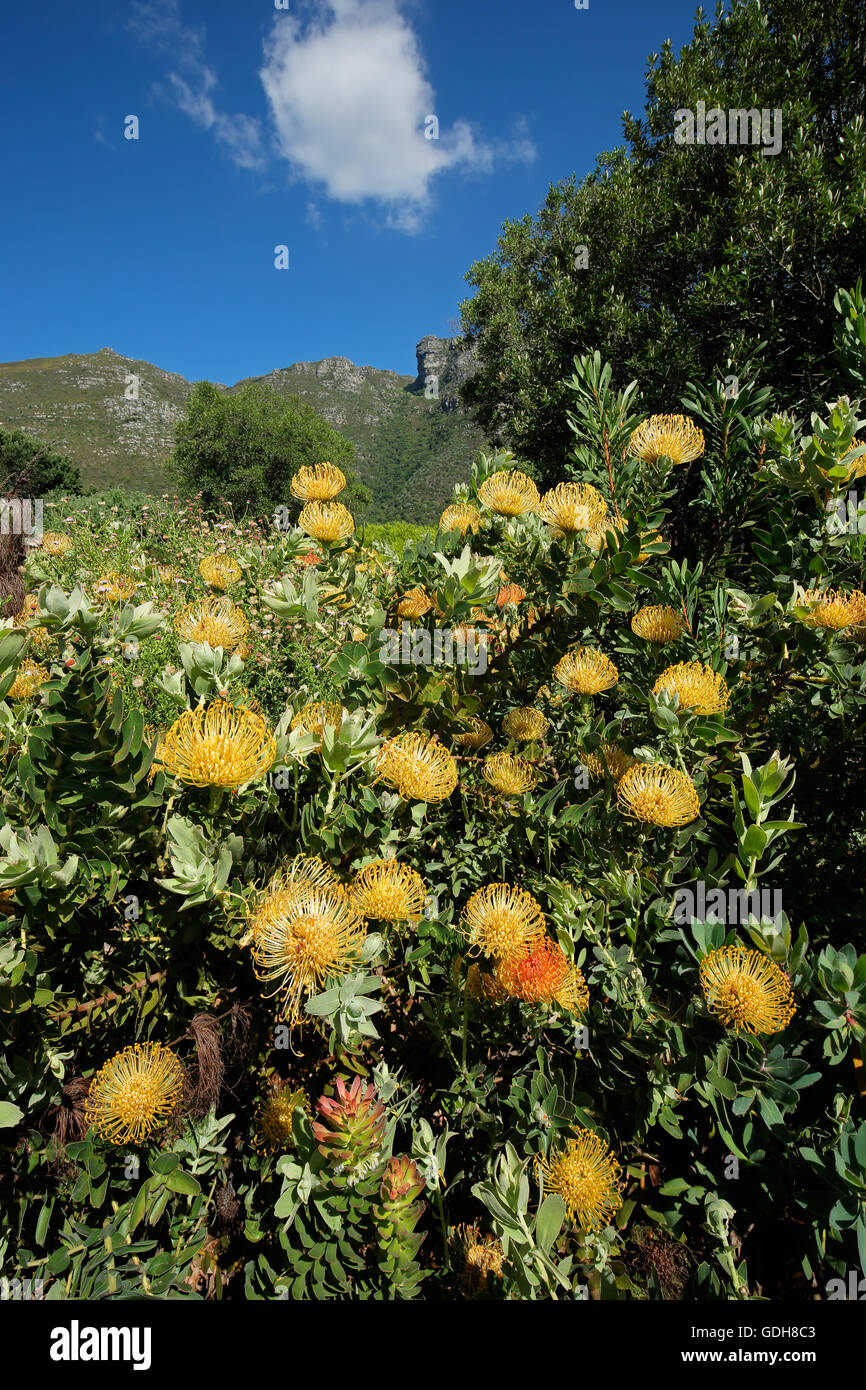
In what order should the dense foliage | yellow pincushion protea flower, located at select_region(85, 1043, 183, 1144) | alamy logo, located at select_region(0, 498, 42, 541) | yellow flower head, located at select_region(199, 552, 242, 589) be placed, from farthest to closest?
alamy logo, located at select_region(0, 498, 42, 541), yellow flower head, located at select_region(199, 552, 242, 589), yellow pincushion protea flower, located at select_region(85, 1043, 183, 1144), the dense foliage

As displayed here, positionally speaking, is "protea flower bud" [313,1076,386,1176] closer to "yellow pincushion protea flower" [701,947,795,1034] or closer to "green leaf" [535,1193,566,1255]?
"green leaf" [535,1193,566,1255]

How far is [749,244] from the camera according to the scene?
251 inches

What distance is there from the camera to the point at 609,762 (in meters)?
1.56

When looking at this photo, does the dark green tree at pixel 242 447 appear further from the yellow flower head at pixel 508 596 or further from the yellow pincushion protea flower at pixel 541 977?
the yellow pincushion protea flower at pixel 541 977

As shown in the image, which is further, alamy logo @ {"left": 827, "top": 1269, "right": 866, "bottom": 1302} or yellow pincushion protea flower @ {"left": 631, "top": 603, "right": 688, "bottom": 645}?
yellow pincushion protea flower @ {"left": 631, "top": 603, "right": 688, "bottom": 645}

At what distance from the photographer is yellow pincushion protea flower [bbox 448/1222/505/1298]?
1.08 metres

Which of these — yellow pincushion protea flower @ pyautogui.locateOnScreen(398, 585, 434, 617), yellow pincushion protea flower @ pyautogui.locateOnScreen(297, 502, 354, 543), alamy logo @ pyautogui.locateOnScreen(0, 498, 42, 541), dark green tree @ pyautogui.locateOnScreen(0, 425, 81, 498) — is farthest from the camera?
dark green tree @ pyautogui.locateOnScreen(0, 425, 81, 498)

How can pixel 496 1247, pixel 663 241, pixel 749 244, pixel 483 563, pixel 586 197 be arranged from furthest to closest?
pixel 586 197 < pixel 663 241 < pixel 749 244 < pixel 483 563 < pixel 496 1247

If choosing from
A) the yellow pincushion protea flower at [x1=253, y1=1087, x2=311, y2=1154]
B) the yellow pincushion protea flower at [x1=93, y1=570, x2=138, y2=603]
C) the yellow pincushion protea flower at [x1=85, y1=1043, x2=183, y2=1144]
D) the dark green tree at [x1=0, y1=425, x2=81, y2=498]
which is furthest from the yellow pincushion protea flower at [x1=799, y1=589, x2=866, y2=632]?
the dark green tree at [x1=0, y1=425, x2=81, y2=498]

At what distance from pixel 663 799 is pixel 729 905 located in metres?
0.24

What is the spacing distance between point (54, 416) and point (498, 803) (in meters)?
56.2

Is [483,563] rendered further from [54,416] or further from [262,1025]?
[54,416]
